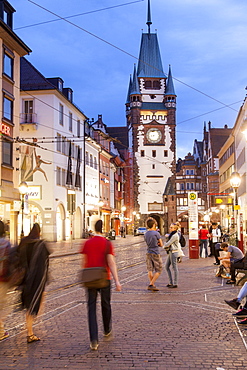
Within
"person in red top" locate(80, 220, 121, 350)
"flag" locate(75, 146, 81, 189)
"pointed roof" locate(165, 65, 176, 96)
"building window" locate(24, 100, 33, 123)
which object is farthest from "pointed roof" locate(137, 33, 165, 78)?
"person in red top" locate(80, 220, 121, 350)

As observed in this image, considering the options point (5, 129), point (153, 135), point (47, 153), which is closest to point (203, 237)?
point (5, 129)

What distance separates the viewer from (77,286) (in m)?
14.5

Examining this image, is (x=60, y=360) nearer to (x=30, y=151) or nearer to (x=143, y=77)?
(x=30, y=151)

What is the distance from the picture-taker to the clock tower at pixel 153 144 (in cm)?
9238

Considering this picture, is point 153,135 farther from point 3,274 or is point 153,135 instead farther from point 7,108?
point 3,274

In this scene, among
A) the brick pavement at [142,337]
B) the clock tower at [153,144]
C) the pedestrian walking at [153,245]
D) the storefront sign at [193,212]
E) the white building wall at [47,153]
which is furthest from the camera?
the clock tower at [153,144]

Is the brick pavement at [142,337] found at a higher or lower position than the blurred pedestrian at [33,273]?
lower

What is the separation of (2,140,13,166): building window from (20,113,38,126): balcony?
12.0 metres

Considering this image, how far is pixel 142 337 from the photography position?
7.81 m

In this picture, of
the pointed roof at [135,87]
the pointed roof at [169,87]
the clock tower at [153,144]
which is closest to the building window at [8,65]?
the clock tower at [153,144]

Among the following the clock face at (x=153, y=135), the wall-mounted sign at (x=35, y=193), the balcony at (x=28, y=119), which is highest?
the clock face at (x=153, y=135)

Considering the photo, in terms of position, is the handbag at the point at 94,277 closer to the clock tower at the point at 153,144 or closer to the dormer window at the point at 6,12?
the dormer window at the point at 6,12

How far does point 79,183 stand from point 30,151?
15.5 meters

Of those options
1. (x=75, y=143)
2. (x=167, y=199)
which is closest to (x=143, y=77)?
(x=167, y=199)
